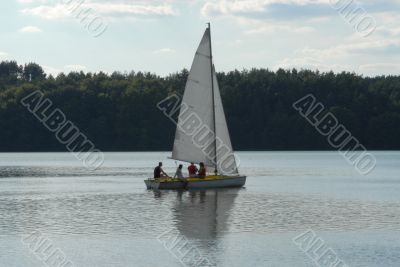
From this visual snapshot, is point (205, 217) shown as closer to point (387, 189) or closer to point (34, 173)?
point (387, 189)

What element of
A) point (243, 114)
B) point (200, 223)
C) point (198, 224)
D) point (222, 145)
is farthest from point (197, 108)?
point (243, 114)

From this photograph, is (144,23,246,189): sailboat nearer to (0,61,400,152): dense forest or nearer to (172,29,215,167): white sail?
(172,29,215,167): white sail

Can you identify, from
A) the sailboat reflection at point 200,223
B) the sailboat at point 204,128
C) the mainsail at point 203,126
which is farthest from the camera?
the mainsail at point 203,126

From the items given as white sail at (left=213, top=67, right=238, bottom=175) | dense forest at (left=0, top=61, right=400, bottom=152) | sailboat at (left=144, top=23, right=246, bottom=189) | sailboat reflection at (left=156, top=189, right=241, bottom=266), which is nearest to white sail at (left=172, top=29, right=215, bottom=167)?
sailboat at (left=144, top=23, right=246, bottom=189)

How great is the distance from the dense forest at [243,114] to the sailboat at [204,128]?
106 metres

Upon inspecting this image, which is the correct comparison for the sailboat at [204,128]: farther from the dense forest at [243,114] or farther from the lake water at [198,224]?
the dense forest at [243,114]

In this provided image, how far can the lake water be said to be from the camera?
3459 centimetres

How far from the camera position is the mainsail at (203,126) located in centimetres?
6562

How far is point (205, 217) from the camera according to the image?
4775 cm

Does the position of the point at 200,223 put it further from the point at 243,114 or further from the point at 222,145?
the point at 243,114

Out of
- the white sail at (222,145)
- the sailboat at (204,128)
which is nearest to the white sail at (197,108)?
the sailboat at (204,128)

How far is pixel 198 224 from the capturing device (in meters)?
44.4

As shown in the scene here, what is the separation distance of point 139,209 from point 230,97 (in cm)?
13121

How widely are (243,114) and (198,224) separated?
138981 millimetres
